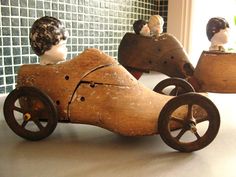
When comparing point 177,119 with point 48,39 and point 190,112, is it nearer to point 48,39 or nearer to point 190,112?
point 190,112

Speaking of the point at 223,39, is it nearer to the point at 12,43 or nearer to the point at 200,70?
the point at 200,70

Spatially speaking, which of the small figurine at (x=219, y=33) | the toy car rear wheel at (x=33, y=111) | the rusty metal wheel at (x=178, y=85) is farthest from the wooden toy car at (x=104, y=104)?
the small figurine at (x=219, y=33)

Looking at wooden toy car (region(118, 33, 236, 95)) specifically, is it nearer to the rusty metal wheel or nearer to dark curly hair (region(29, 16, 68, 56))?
the rusty metal wheel

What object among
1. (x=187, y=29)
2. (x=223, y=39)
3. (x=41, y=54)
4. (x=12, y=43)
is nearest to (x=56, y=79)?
(x=41, y=54)

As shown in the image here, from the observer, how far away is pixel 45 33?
1.47 feet

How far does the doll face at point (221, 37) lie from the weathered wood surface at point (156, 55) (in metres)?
0.09

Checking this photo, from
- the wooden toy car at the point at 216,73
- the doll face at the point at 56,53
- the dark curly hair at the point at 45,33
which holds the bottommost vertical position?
the wooden toy car at the point at 216,73

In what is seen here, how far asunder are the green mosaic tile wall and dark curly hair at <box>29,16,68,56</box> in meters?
0.18

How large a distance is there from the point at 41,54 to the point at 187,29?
72 cm

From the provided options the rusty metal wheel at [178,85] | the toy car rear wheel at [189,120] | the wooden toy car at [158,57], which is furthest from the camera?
the wooden toy car at [158,57]

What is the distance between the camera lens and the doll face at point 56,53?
1.53 feet

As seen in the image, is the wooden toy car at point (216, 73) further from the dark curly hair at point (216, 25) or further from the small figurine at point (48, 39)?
the small figurine at point (48, 39)

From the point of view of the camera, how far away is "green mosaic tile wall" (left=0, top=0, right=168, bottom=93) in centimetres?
62

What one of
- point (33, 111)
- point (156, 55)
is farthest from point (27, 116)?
point (156, 55)
